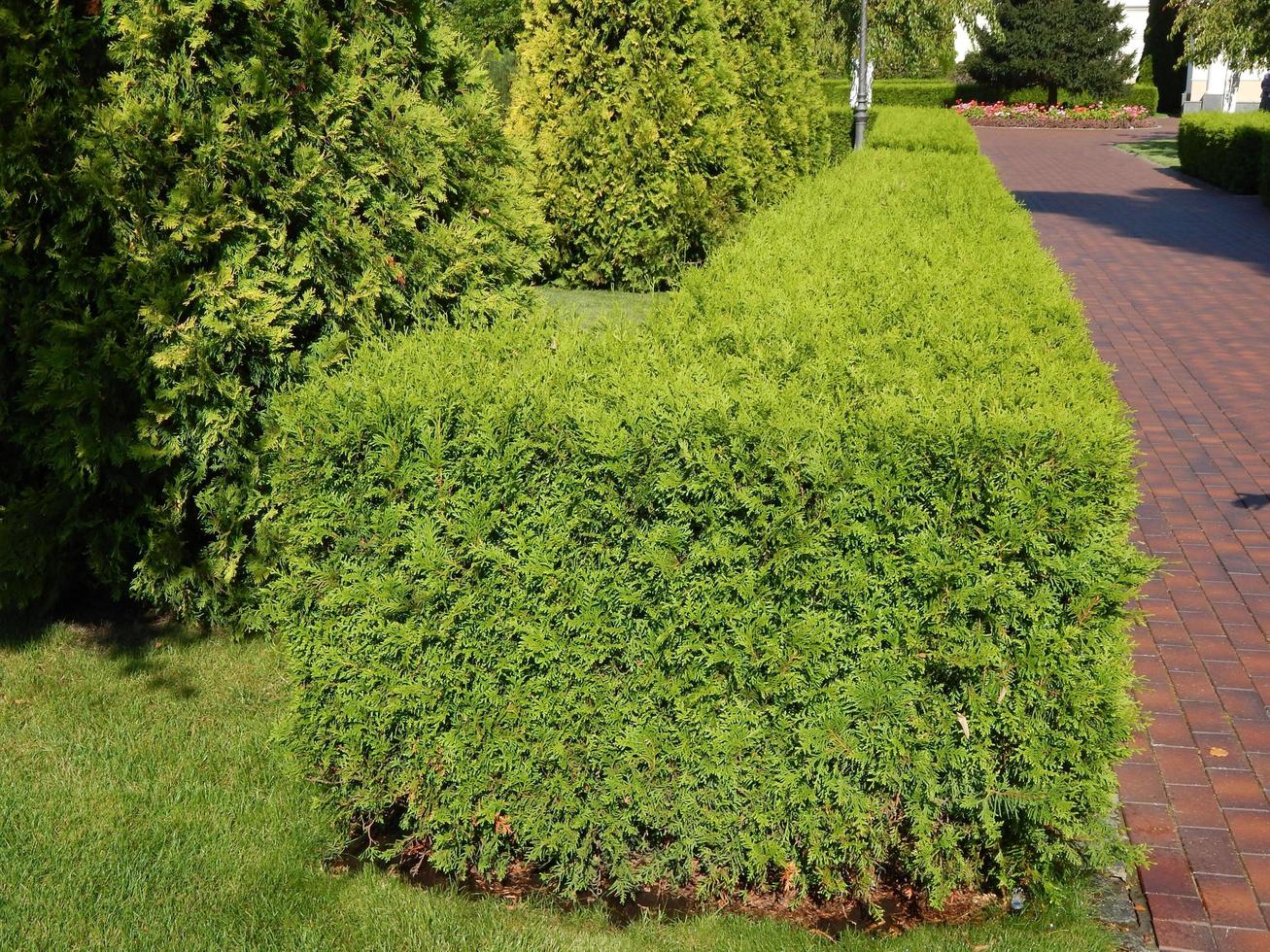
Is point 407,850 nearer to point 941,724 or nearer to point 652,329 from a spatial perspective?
point 941,724

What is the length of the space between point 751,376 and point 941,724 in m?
1.26

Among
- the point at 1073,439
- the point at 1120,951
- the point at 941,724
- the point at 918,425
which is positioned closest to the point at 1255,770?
the point at 1120,951

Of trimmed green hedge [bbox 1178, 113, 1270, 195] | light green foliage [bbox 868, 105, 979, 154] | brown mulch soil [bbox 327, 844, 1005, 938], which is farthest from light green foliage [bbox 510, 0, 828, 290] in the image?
trimmed green hedge [bbox 1178, 113, 1270, 195]

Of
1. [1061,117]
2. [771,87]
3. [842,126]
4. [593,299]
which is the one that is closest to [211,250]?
[593,299]

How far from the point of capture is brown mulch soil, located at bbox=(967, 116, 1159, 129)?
40656 mm

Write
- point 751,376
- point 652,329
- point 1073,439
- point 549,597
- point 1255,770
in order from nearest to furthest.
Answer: point 1073,439
point 549,597
point 751,376
point 1255,770
point 652,329

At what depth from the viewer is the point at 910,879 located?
3684mm

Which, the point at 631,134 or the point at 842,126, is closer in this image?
the point at 631,134

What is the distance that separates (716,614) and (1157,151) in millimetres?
32903

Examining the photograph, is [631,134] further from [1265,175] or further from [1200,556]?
[1265,175]

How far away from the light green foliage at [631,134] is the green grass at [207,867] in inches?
316

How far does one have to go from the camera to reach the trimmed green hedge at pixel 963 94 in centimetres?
3978

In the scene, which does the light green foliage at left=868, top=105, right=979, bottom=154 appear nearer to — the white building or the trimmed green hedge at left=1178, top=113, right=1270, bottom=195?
the trimmed green hedge at left=1178, top=113, right=1270, bottom=195

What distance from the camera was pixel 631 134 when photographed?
11781 millimetres
